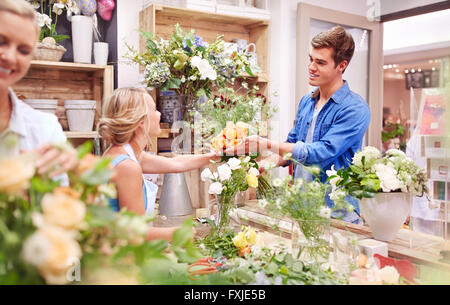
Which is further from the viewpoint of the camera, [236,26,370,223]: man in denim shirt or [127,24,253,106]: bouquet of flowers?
[127,24,253,106]: bouquet of flowers

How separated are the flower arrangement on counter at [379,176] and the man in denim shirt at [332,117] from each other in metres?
0.40

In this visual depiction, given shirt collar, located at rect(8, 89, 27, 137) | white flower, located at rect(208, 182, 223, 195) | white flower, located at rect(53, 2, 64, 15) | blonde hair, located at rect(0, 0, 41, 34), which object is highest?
white flower, located at rect(53, 2, 64, 15)

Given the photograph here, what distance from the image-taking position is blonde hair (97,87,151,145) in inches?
41.8

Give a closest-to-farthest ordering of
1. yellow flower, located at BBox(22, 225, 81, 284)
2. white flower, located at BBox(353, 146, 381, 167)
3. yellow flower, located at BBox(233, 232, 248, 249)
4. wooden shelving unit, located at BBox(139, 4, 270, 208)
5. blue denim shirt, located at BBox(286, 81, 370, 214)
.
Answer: yellow flower, located at BBox(22, 225, 81, 284) → yellow flower, located at BBox(233, 232, 248, 249) → white flower, located at BBox(353, 146, 381, 167) → blue denim shirt, located at BBox(286, 81, 370, 214) → wooden shelving unit, located at BBox(139, 4, 270, 208)

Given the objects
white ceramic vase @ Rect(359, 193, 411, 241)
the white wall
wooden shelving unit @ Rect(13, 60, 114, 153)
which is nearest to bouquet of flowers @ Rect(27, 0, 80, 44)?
wooden shelving unit @ Rect(13, 60, 114, 153)

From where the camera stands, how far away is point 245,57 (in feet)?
7.12

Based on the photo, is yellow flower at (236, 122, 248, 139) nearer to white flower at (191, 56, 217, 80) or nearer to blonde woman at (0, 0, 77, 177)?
white flower at (191, 56, 217, 80)

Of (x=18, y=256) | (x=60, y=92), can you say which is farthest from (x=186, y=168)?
(x=60, y=92)

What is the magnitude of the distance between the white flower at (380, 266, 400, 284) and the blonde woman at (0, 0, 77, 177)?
0.72 meters

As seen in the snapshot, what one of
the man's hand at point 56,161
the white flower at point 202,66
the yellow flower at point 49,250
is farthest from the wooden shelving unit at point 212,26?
the yellow flower at point 49,250

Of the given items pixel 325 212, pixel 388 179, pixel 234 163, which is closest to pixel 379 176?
pixel 388 179

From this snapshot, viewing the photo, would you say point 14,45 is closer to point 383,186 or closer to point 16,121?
point 16,121

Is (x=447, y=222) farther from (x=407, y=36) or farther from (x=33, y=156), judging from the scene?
(x=407, y=36)

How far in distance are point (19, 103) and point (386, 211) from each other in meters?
1.12
